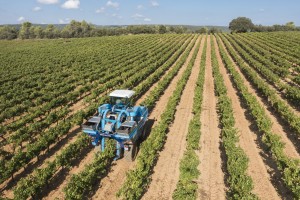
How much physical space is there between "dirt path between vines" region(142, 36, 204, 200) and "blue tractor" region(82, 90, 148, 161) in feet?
4.92

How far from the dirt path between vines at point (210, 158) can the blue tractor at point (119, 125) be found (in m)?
3.38

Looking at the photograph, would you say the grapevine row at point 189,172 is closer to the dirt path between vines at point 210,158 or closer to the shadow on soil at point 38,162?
the dirt path between vines at point 210,158

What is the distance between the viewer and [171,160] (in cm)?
1325

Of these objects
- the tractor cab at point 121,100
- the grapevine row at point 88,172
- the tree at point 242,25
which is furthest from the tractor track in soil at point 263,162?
the tree at point 242,25

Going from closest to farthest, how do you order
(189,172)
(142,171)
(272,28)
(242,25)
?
(189,172)
(142,171)
(242,25)
(272,28)

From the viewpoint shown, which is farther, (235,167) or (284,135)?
(284,135)

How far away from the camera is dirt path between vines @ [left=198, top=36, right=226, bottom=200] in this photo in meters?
11.0

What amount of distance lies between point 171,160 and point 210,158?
1926 millimetres

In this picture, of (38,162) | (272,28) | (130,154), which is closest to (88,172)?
(130,154)

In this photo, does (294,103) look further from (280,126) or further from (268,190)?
(268,190)

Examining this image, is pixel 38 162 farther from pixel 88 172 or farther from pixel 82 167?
pixel 88 172

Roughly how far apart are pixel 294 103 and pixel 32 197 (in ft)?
66.3

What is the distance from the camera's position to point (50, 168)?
11086 mm

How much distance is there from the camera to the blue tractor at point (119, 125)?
11.8m
